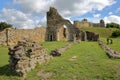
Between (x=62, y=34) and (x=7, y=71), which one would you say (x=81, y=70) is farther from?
(x=62, y=34)

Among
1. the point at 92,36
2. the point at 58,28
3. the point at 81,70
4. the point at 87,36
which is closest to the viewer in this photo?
the point at 81,70

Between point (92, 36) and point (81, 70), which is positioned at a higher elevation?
point (92, 36)

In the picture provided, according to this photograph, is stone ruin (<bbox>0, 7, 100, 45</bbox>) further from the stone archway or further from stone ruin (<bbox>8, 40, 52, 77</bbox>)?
stone ruin (<bbox>8, 40, 52, 77</bbox>)

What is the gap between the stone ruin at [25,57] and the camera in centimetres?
1353

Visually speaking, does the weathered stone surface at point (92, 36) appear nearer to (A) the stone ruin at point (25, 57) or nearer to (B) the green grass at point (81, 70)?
Answer: (A) the stone ruin at point (25, 57)

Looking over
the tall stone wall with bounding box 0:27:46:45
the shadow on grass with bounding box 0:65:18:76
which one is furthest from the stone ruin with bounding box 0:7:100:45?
the shadow on grass with bounding box 0:65:18:76

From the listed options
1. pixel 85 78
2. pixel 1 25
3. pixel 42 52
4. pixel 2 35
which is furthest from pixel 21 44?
pixel 1 25

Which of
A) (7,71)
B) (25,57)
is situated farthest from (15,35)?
(25,57)

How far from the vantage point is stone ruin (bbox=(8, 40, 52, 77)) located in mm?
13528

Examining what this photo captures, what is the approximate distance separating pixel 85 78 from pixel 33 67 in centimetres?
325

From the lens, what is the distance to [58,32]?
5522 centimetres

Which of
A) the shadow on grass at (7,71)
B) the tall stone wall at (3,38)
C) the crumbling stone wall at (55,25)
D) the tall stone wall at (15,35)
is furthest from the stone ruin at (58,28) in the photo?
the shadow on grass at (7,71)

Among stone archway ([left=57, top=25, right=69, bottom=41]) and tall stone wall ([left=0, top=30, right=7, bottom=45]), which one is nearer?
tall stone wall ([left=0, top=30, right=7, bottom=45])

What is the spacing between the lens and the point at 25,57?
1405cm
